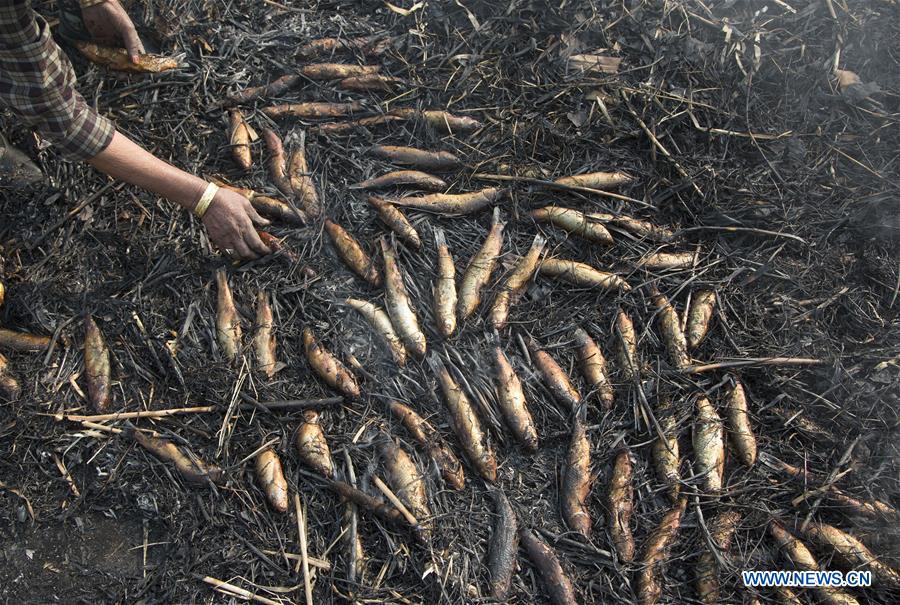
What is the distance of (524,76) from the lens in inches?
201

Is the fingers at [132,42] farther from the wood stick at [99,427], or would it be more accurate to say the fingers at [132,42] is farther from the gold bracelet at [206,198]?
the wood stick at [99,427]

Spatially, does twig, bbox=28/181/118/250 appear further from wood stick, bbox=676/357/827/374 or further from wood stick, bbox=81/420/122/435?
wood stick, bbox=676/357/827/374

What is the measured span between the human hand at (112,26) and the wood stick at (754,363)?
464 centimetres

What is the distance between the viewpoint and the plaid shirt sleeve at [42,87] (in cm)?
270

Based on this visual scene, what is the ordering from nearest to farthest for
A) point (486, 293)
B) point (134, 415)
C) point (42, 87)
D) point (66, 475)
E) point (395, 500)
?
point (42, 87) < point (395, 500) < point (66, 475) < point (134, 415) < point (486, 293)

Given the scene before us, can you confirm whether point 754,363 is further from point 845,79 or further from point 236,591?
point 236,591

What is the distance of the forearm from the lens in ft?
11.3

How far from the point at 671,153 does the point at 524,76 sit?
134cm

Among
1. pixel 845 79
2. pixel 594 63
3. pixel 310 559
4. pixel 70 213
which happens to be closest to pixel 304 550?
pixel 310 559

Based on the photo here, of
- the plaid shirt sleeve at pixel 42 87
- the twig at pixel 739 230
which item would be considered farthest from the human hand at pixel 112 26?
the twig at pixel 739 230

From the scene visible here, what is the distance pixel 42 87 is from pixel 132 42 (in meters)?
1.97

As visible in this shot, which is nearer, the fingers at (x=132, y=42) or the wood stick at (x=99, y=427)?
the wood stick at (x=99, y=427)

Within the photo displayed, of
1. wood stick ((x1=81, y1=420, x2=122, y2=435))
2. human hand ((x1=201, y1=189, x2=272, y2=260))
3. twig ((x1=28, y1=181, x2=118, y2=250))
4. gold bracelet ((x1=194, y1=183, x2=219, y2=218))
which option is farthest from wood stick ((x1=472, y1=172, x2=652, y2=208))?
wood stick ((x1=81, y1=420, x2=122, y2=435))

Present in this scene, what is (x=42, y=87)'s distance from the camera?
2979mm
